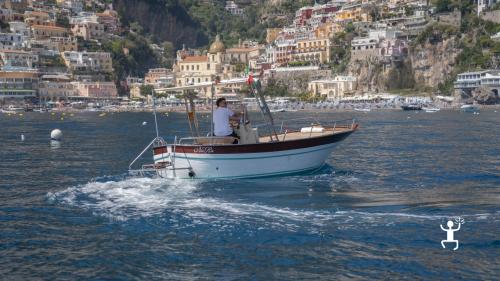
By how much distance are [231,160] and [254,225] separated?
20.2ft

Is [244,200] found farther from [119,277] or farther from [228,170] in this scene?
[119,277]

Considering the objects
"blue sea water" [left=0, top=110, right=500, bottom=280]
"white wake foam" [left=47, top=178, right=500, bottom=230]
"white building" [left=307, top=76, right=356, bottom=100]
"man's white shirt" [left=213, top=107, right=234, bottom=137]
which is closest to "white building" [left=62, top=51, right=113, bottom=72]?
"white building" [left=307, top=76, right=356, bottom=100]

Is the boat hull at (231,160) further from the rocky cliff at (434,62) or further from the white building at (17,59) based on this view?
the white building at (17,59)

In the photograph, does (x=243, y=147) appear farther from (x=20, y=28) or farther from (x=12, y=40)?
(x=20, y=28)

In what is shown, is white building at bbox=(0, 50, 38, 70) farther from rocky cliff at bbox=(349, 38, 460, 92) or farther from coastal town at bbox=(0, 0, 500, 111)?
rocky cliff at bbox=(349, 38, 460, 92)

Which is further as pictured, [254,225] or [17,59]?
[17,59]

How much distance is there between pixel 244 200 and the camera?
54.6 feet

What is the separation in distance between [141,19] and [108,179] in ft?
567

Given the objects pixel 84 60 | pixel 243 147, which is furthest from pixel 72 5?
pixel 243 147

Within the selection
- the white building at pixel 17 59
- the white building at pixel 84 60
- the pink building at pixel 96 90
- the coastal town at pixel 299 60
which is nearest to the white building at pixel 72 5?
the coastal town at pixel 299 60

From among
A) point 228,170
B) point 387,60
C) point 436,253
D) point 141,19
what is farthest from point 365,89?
point 436,253

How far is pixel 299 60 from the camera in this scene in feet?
456

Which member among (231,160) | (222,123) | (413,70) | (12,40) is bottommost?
(231,160)

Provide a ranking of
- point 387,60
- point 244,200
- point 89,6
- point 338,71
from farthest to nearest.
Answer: point 89,6
point 338,71
point 387,60
point 244,200
